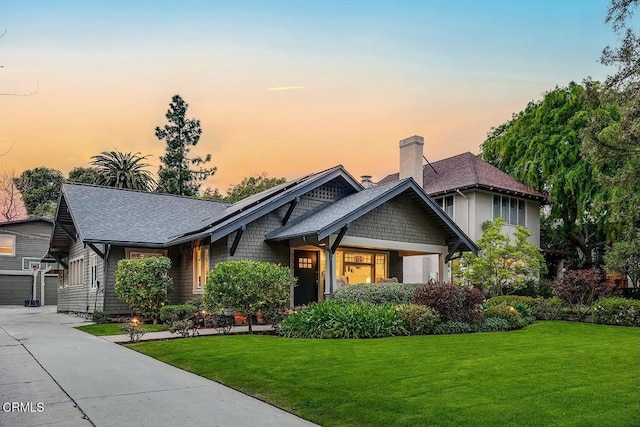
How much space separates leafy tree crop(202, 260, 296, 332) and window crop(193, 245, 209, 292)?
483 cm

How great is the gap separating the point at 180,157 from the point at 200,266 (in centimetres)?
3209

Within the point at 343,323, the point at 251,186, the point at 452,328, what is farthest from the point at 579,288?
the point at 251,186

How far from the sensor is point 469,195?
26.4 metres

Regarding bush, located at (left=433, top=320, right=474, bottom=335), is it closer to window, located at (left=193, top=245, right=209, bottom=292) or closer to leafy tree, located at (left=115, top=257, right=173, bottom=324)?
window, located at (left=193, top=245, right=209, bottom=292)

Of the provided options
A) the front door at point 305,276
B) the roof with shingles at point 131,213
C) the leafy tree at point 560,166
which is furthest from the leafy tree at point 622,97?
the leafy tree at point 560,166

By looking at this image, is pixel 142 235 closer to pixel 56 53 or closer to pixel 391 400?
pixel 56 53

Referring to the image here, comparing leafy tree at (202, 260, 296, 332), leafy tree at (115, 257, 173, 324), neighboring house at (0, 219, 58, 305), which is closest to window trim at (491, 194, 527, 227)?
leafy tree at (202, 260, 296, 332)

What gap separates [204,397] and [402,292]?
10.0 meters

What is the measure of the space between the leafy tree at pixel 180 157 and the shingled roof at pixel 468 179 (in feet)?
86.2

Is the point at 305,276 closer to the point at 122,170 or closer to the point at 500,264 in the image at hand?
A: the point at 500,264

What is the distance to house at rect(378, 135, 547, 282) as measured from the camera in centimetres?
2622

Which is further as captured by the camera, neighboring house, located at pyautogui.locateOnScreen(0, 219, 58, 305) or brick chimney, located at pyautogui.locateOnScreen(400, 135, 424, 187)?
neighboring house, located at pyautogui.locateOnScreen(0, 219, 58, 305)

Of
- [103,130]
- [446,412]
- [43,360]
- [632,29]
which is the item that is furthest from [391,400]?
[103,130]
